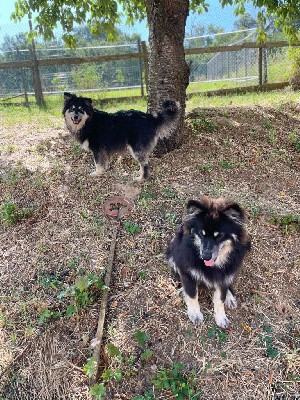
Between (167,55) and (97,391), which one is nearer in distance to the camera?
(97,391)

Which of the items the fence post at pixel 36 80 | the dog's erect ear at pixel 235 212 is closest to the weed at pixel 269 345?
the dog's erect ear at pixel 235 212

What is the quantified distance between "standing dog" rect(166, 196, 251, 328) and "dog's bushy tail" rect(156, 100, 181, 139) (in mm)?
2488

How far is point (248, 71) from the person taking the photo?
39.6 ft

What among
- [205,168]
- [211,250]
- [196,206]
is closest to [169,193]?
[205,168]

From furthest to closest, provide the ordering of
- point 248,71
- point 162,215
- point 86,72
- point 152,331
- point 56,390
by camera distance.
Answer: point 248,71, point 86,72, point 162,215, point 152,331, point 56,390

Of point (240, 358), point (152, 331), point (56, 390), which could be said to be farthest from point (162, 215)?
point (56, 390)

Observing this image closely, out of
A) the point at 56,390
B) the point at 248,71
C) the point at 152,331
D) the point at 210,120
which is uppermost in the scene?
the point at 248,71

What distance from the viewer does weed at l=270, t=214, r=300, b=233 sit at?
163 inches

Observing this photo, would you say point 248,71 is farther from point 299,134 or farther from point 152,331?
point 152,331

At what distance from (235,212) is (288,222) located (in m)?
1.88

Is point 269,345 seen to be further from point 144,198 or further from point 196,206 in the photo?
point 144,198

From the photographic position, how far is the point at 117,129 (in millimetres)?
5219

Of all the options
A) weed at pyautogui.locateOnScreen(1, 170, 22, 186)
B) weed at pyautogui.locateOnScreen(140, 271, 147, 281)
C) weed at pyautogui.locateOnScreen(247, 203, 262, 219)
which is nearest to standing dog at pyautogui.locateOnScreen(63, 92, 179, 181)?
weed at pyautogui.locateOnScreen(1, 170, 22, 186)

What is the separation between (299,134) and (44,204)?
4.91m
